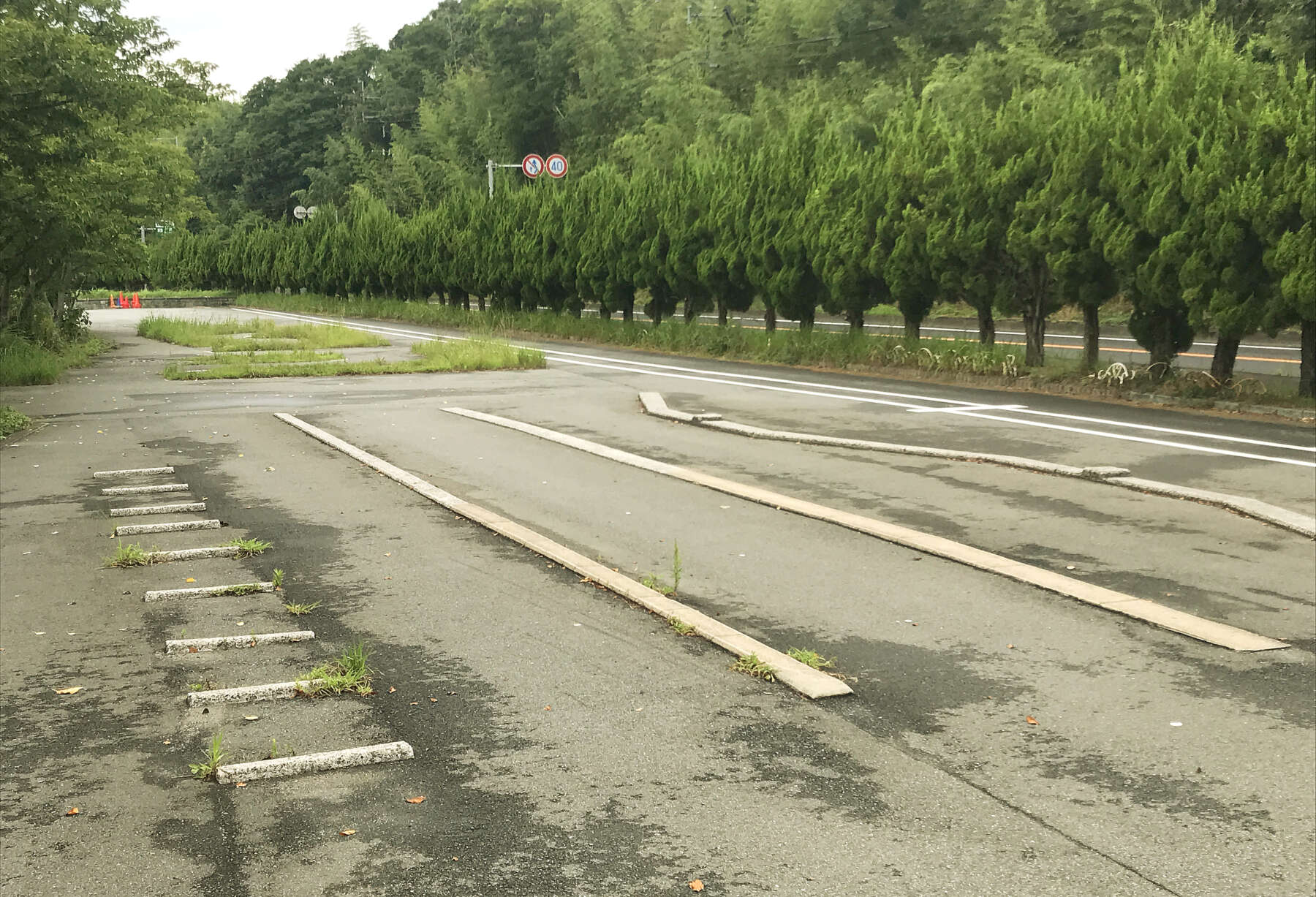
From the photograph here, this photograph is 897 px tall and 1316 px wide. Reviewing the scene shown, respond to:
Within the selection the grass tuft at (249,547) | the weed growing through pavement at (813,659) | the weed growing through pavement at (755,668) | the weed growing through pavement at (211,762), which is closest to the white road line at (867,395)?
the weed growing through pavement at (813,659)

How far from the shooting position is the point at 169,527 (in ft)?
31.5

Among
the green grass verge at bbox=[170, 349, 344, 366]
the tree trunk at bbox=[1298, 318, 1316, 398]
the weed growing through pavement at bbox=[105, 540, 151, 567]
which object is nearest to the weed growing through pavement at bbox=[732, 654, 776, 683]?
the weed growing through pavement at bbox=[105, 540, 151, 567]

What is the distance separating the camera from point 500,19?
8100 cm

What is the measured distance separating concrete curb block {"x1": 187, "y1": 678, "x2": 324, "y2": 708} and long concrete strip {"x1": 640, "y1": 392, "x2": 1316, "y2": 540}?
22.8ft

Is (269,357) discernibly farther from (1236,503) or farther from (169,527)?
(1236,503)

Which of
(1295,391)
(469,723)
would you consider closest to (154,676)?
(469,723)

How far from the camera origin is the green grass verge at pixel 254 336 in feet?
114

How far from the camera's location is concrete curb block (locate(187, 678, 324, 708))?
5668 millimetres

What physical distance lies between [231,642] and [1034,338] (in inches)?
717

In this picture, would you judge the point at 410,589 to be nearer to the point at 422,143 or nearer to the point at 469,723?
the point at 469,723

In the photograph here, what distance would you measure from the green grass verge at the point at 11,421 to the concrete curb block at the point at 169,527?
293 inches

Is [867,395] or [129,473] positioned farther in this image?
[867,395]

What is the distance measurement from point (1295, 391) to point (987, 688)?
13.7 m

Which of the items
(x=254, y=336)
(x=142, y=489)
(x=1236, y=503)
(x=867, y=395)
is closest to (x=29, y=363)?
(x=254, y=336)
